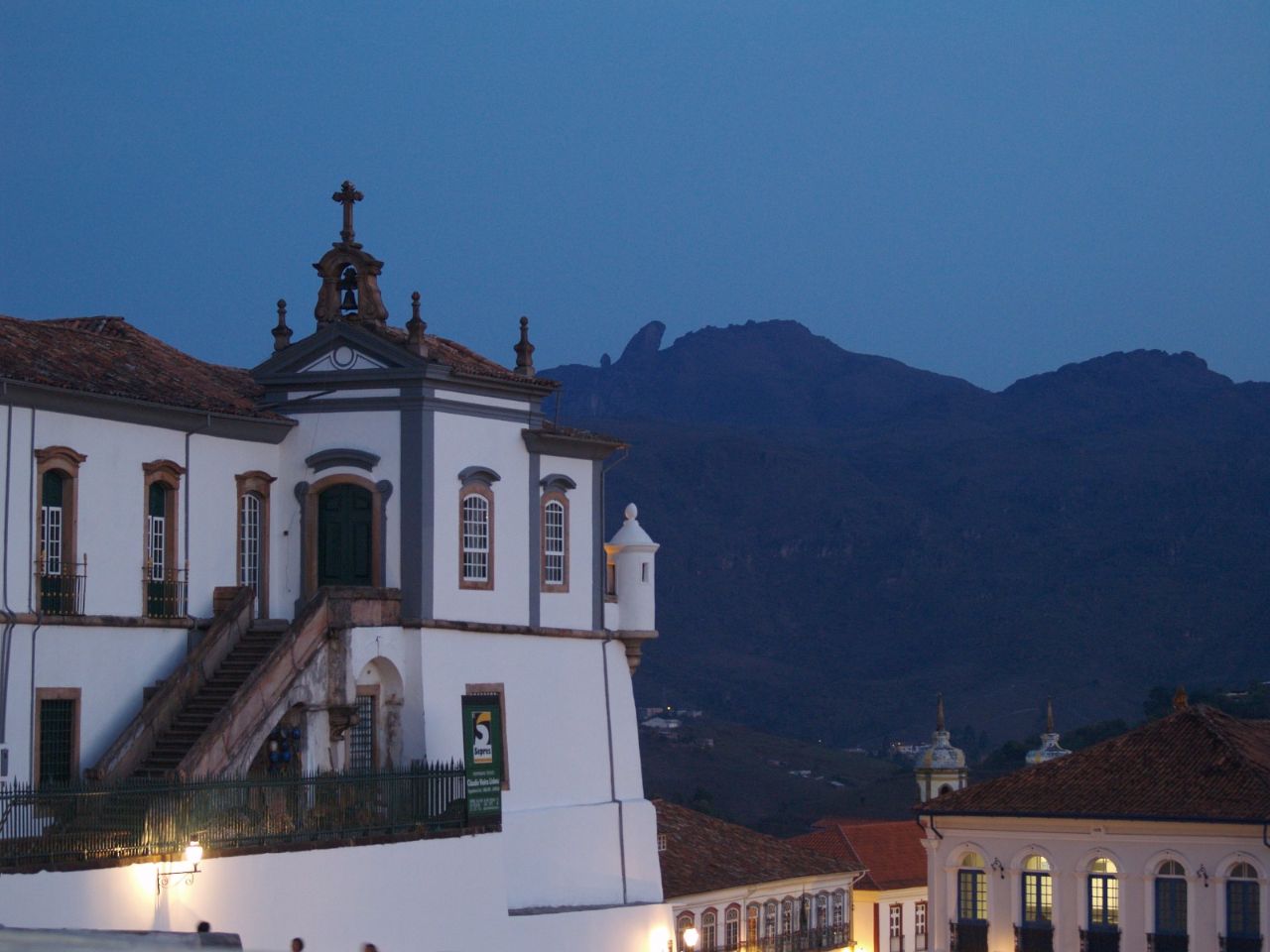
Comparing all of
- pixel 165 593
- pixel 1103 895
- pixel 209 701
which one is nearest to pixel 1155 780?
pixel 1103 895

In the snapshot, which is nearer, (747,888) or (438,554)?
(438,554)

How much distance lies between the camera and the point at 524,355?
39469mm

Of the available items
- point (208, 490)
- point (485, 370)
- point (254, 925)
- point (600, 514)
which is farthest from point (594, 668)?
point (254, 925)

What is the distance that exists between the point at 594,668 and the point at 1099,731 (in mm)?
70448

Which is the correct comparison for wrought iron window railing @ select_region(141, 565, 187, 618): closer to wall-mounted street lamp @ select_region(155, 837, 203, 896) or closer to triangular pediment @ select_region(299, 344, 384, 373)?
triangular pediment @ select_region(299, 344, 384, 373)

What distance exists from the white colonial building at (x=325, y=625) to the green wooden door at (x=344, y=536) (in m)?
0.03

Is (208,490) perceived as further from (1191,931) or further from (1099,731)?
(1099,731)

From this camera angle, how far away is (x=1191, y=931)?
139ft

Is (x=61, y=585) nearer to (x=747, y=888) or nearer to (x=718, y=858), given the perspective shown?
(x=747, y=888)

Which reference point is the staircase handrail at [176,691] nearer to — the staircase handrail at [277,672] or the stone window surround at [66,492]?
the staircase handrail at [277,672]

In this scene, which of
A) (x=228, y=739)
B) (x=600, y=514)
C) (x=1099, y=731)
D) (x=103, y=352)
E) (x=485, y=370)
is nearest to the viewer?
(x=228, y=739)

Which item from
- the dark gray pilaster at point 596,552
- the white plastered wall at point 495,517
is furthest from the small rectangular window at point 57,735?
the dark gray pilaster at point 596,552

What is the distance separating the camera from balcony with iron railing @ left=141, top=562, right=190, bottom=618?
33844 mm

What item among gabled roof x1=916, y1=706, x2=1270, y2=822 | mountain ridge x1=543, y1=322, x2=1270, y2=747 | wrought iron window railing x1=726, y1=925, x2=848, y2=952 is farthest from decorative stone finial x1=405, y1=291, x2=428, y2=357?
mountain ridge x1=543, y1=322, x2=1270, y2=747
